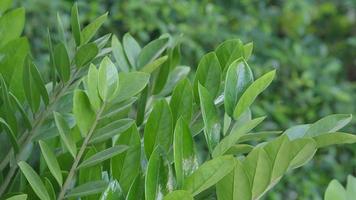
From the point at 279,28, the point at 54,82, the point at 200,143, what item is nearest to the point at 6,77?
the point at 54,82

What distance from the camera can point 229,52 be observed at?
2.46 ft

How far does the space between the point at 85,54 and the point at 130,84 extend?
0.08 metres

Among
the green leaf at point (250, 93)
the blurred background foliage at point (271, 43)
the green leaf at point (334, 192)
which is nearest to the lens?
the green leaf at point (250, 93)

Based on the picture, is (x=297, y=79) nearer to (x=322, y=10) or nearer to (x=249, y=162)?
(x=322, y=10)

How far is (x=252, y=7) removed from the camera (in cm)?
271

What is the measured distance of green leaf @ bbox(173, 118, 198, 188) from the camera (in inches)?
24.3

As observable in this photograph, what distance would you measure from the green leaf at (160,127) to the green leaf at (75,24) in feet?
0.48

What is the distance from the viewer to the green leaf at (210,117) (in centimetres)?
66

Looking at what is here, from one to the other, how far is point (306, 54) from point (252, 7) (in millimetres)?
297

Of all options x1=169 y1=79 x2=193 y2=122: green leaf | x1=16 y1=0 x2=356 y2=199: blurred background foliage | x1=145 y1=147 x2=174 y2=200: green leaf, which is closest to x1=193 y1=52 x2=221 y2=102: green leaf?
x1=169 y1=79 x2=193 y2=122: green leaf

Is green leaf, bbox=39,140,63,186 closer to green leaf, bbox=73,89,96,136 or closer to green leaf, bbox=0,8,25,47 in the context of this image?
green leaf, bbox=73,89,96,136

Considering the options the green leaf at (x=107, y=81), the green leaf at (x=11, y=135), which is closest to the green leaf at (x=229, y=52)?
the green leaf at (x=107, y=81)

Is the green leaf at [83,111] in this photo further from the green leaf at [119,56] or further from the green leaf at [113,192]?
the green leaf at [119,56]

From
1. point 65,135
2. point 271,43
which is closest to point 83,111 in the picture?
point 65,135
